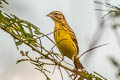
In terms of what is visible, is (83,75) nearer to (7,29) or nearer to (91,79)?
(91,79)

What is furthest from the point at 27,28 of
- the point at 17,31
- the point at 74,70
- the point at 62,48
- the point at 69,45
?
the point at 69,45

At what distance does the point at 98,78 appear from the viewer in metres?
1.10

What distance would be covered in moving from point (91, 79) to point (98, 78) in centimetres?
5

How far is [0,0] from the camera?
3.29ft

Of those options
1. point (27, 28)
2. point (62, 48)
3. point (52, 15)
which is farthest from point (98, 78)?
point (52, 15)

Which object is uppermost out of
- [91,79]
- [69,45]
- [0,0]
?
[0,0]

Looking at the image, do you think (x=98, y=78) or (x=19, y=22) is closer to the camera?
(x=19, y=22)

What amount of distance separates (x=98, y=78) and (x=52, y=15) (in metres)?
1.65

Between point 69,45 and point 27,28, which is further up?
point 27,28

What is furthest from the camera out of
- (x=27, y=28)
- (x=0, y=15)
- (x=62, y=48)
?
(x=62, y=48)

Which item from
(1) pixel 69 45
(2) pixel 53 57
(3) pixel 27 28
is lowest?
(1) pixel 69 45

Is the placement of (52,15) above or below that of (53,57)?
below

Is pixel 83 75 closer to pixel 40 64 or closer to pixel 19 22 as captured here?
pixel 40 64

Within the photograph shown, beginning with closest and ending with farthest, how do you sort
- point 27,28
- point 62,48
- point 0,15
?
point 0,15
point 27,28
point 62,48
